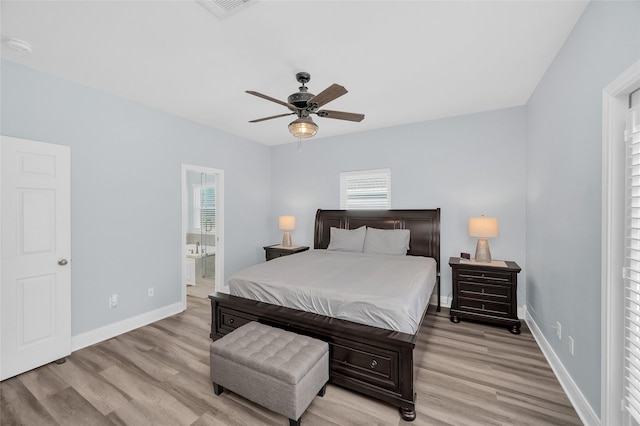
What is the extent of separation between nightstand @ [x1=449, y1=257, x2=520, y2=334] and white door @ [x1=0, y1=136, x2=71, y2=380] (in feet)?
14.1

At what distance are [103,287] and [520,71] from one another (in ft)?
16.3

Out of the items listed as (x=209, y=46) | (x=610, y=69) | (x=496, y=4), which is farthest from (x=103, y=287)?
(x=610, y=69)

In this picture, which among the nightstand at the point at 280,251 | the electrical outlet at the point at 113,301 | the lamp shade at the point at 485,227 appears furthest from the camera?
the nightstand at the point at 280,251

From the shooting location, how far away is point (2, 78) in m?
2.37

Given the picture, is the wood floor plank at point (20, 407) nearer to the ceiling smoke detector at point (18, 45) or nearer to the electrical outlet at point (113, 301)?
the electrical outlet at point (113, 301)

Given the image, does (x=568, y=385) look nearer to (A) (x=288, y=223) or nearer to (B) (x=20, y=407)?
(A) (x=288, y=223)

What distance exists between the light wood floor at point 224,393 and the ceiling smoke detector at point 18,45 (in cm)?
276

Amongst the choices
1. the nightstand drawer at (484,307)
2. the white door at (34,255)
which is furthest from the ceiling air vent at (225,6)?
the nightstand drawer at (484,307)

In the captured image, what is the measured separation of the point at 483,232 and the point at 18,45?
4.87 meters

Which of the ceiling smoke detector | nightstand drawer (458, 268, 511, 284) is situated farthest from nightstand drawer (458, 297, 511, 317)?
the ceiling smoke detector

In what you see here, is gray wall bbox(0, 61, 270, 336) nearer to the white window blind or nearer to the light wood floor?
the light wood floor

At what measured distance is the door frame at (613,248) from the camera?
148cm

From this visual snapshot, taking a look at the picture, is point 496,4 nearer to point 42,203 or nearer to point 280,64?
point 280,64

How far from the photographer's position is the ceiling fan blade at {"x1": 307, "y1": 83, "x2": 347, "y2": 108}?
6.70 feet
